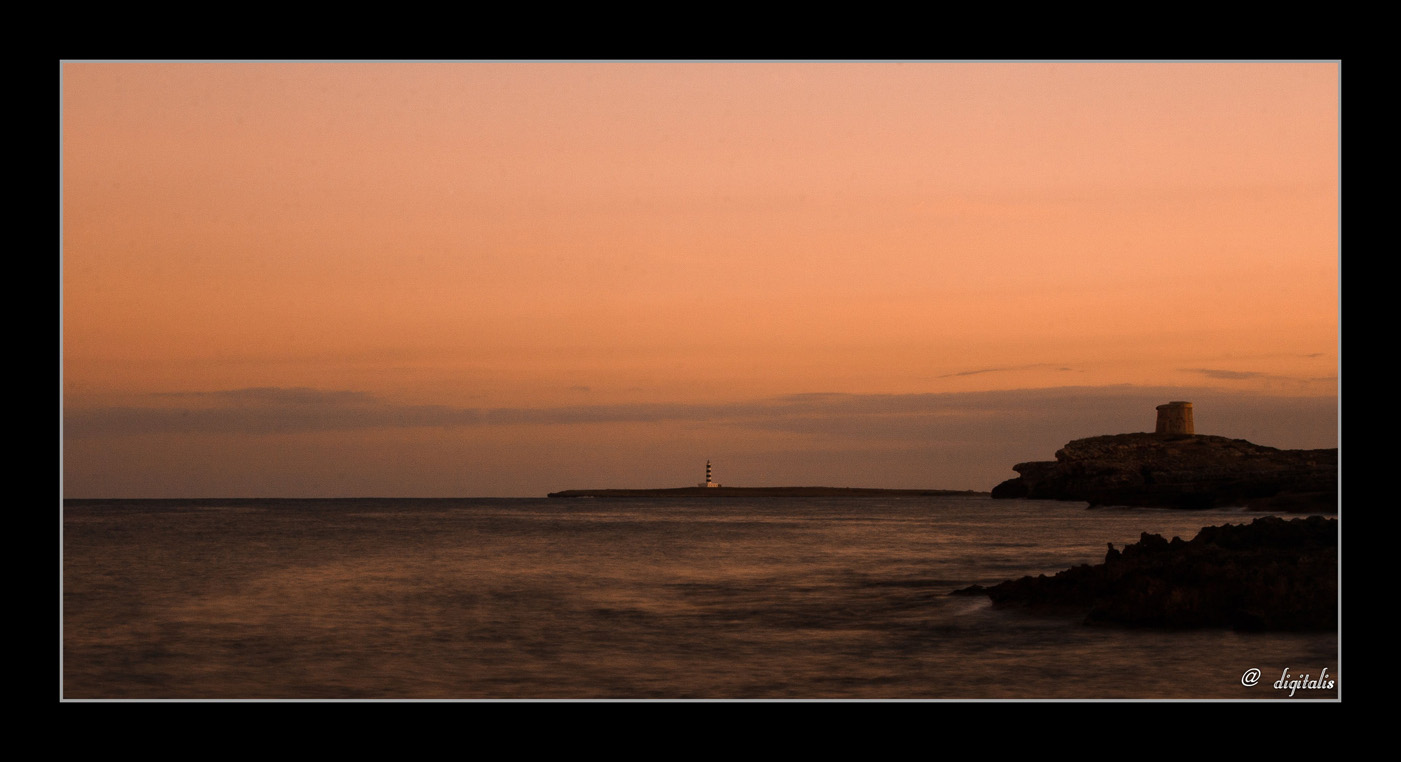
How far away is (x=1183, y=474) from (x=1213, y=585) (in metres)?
102

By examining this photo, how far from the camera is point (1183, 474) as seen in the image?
115438mm

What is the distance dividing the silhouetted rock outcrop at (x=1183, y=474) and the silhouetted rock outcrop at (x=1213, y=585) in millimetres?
63820

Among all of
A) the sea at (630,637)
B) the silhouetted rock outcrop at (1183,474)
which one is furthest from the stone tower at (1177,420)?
the sea at (630,637)

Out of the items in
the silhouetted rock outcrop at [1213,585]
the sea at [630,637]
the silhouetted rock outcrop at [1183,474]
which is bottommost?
the silhouetted rock outcrop at [1183,474]

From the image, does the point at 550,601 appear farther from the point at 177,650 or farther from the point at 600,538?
the point at 600,538

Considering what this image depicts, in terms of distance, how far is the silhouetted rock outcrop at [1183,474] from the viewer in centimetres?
9344

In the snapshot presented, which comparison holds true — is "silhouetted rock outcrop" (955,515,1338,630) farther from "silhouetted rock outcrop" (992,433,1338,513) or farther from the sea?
"silhouetted rock outcrop" (992,433,1338,513)

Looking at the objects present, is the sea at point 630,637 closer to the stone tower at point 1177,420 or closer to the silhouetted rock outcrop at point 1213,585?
the silhouetted rock outcrop at point 1213,585

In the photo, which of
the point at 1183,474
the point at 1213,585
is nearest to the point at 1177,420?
the point at 1183,474

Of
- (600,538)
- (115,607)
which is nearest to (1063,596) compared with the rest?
(115,607)

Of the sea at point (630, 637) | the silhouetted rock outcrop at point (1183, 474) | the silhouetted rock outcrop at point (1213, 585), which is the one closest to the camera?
the sea at point (630, 637)

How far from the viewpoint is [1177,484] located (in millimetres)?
109250

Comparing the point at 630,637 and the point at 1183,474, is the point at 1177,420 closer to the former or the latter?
the point at 1183,474
